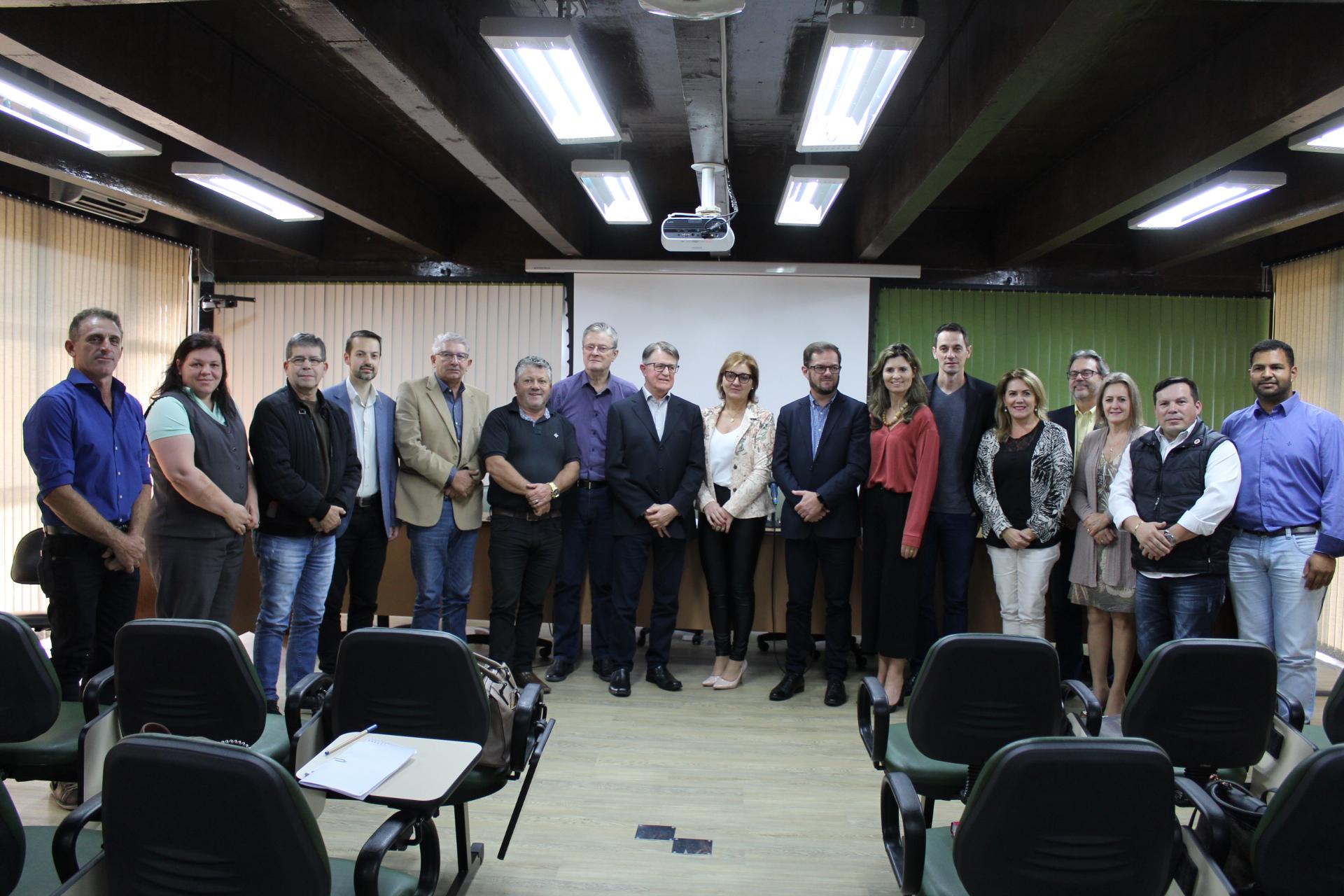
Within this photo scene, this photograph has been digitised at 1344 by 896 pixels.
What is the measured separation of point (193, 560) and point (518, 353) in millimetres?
4010

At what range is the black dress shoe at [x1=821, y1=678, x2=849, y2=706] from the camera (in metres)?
4.14

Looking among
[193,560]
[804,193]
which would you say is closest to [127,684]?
[193,560]

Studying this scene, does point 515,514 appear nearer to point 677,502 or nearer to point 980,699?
point 677,502

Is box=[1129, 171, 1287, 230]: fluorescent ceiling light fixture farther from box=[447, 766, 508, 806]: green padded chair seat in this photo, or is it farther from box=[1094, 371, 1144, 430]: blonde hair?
box=[447, 766, 508, 806]: green padded chair seat

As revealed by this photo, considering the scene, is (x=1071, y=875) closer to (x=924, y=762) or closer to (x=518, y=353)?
(x=924, y=762)

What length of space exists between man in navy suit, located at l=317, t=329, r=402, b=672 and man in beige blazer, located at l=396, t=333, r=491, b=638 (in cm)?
8

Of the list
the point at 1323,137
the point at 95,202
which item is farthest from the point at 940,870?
the point at 95,202

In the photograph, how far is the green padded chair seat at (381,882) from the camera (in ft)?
5.55

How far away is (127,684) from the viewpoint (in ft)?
7.15

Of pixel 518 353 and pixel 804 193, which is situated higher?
pixel 804 193

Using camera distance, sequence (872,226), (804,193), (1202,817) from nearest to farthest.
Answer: (1202,817), (804,193), (872,226)

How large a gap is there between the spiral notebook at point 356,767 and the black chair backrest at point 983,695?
136 centimetres

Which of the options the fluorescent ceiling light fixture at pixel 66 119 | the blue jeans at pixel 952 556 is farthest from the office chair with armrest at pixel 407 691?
the fluorescent ceiling light fixture at pixel 66 119

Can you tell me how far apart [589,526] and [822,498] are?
1.29 m
